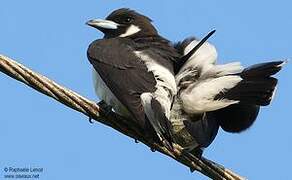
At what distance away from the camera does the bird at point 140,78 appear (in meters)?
4.95

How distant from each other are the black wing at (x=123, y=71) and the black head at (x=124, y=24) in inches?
29.0

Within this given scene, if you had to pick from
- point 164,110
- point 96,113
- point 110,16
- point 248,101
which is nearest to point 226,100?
point 248,101

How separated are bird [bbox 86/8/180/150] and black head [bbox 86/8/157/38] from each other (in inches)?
9.0

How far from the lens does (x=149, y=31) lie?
22.5 feet

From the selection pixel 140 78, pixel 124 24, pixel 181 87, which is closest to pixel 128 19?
pixel 124 24

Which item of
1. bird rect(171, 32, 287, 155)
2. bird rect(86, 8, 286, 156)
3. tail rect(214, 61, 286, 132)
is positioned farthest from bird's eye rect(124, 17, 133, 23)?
tail rect(214, 61, 286, 132)

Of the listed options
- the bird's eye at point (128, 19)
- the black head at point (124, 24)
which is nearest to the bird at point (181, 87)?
the black head at point (124, 24)

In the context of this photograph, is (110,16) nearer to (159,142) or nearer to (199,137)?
(199,137)

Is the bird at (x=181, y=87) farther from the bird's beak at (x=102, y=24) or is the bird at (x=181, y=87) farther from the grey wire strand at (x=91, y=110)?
the bird's beak at (x=102, y=24)

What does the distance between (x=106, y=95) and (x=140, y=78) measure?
0.40 m

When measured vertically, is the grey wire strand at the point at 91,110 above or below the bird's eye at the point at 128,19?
below

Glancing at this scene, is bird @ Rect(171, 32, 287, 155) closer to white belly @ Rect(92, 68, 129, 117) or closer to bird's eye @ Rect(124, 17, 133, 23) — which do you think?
white belly @ Rect(92, 68, 129, 117)

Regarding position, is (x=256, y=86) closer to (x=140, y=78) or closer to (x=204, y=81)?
(x=204, y=81)

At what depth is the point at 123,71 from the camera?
549 centimetres
